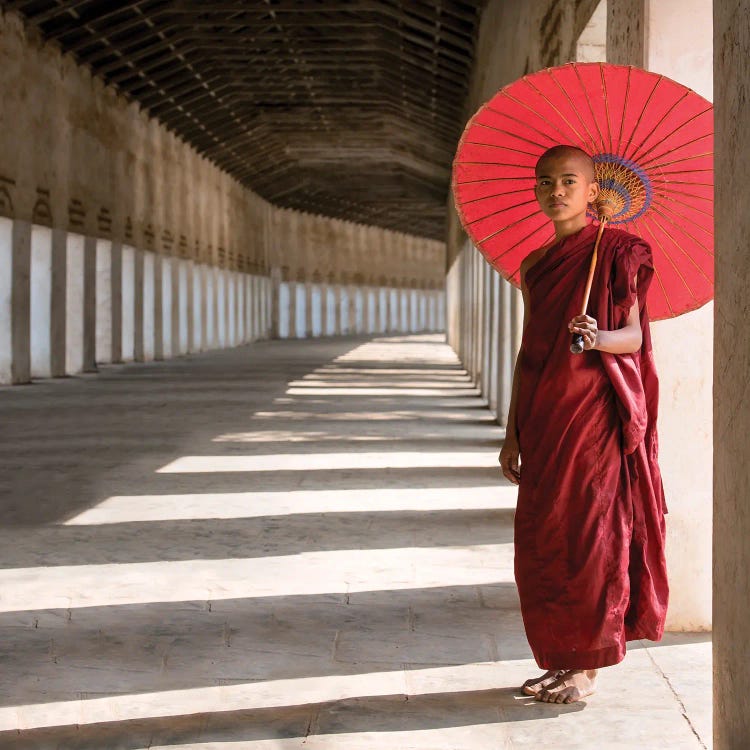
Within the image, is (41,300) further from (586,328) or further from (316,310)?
(316,310)

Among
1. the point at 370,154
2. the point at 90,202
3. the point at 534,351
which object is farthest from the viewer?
Answer: the point at 370,154

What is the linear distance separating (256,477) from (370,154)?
29.6 meters

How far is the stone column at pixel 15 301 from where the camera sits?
2077 centimetres

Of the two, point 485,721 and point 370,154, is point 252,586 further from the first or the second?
point 370,154

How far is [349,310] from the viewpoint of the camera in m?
56.2

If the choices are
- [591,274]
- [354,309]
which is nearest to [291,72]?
[591,274]

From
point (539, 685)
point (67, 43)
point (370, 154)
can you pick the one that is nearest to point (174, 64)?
point (67, 43)

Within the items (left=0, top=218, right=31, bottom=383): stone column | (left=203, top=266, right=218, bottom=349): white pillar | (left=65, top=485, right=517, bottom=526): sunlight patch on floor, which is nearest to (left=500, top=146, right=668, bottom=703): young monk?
(left=65, top=485, right=517, bottom=526): sunlight patch on floor

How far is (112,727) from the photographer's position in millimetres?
4074

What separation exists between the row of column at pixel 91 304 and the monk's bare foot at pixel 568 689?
17.8m

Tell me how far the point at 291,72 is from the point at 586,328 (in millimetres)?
25766

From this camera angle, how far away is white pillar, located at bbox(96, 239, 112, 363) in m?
26.8

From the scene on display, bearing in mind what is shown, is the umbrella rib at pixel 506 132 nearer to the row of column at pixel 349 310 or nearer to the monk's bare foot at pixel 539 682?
the monk's bare foot at pixel 539 682

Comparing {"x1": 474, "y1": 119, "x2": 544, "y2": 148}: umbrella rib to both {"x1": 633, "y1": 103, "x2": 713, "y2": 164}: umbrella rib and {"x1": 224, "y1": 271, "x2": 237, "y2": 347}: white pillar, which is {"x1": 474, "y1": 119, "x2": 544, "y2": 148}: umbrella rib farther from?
{"x1": 224, "y1": 271, "x2": 237, "y2": 347}: white pillar
